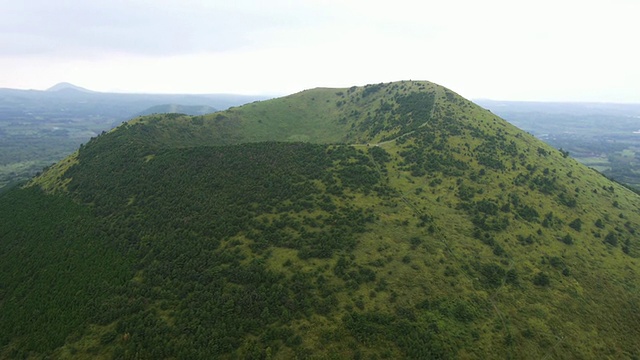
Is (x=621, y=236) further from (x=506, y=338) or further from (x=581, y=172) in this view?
(x=506, y=338)

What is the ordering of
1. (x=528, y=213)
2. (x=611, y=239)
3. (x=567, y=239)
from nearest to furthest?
(x=567, y=239)
(x=611, y=239)
(x=528, y=213)

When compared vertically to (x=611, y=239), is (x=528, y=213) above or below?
above

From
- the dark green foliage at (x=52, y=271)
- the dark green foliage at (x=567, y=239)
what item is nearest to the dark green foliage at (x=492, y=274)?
the dark green foliage at (x=567, y=239)

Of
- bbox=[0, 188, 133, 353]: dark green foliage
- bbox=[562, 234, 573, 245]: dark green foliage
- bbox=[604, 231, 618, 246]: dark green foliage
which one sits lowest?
bbox=[0, 188, 133, 353]: dark green foliage

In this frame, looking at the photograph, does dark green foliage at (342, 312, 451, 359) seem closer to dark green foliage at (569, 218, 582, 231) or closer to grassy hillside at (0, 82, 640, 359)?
grassy hillside at (0, 82, 640, 359)

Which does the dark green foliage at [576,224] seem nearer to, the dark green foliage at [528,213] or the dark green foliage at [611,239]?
the dark green foliage at [611,239]

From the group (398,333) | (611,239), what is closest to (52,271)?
(398,333)

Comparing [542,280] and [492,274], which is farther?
[492,274]

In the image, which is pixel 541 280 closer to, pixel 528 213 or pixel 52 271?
pixel 528 213

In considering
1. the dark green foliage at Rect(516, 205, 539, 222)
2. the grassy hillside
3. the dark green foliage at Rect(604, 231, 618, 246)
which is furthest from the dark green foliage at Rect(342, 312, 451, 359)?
the dark green foliage at Rect(604, 231, 618, 246)

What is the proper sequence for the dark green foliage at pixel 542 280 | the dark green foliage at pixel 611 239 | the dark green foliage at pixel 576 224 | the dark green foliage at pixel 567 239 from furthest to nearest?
1. the dark green foliage at pixel 576 224
2. the dark green foliage at pixel 611 239
3. the dark green foliage at pixel 567 239
4. the dark green foliage at pixel 542 280
